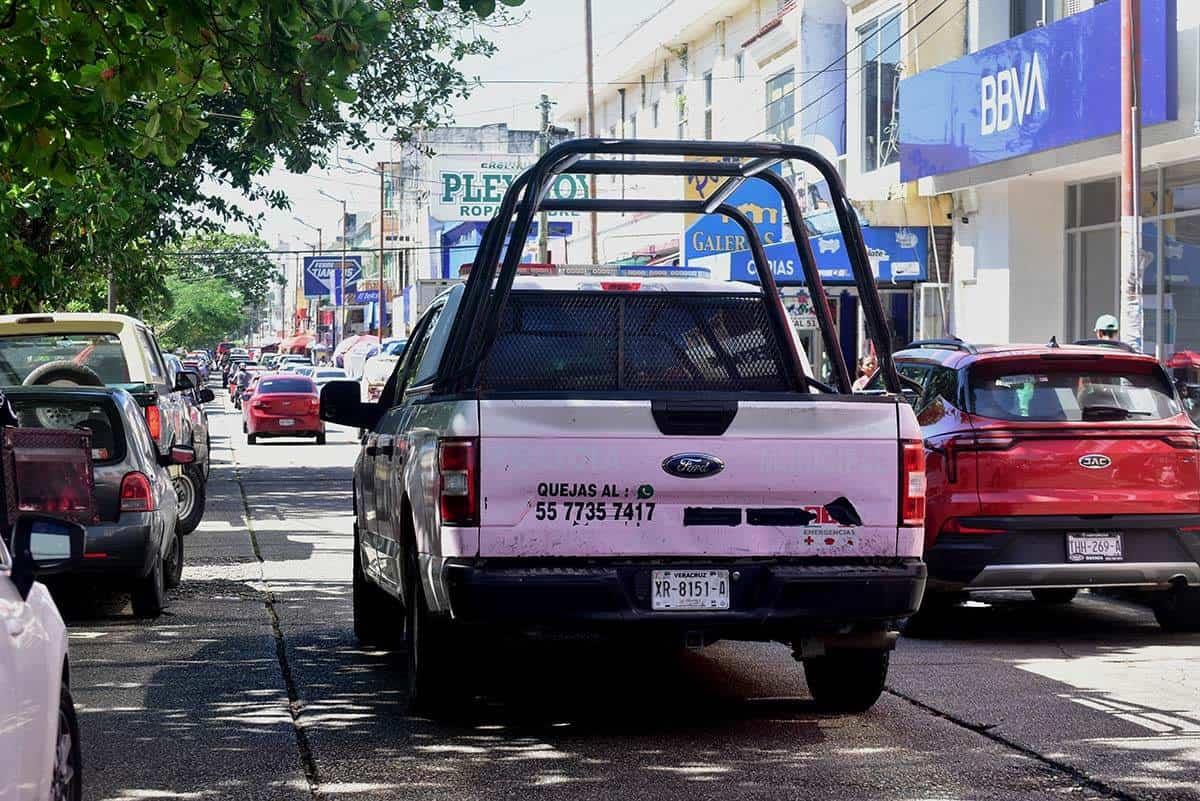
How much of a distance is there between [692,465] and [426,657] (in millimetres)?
1542

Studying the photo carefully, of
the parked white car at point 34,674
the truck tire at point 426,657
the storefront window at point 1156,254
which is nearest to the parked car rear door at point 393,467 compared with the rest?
the truck tire at point 426,657

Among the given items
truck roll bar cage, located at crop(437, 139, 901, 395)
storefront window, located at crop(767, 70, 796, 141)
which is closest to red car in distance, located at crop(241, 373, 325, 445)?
storefront window, located at crop(767, 70, 796, 141)

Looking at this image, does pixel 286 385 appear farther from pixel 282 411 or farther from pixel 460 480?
pixel 460 480

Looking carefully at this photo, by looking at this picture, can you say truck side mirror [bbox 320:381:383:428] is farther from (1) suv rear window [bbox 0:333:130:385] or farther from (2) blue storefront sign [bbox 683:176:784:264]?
(2) blue storefront sign [bbox 683:176:784:264]

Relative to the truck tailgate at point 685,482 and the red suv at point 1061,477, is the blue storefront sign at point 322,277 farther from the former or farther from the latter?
the truck tailgate at point 685,482

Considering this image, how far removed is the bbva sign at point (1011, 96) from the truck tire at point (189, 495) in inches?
389

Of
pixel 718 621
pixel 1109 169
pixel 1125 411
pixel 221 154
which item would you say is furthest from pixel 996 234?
pixel 718 621

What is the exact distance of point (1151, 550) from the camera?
35.1 ft

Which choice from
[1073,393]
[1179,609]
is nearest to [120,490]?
[1073,393]

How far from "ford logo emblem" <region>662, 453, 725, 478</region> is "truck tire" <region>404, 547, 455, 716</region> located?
1.23 m

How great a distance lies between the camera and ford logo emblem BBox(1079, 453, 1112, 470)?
35.1 ft

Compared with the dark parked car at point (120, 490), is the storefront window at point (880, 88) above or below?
above

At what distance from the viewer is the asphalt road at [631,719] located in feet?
23.3

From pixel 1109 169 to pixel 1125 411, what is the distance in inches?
449
